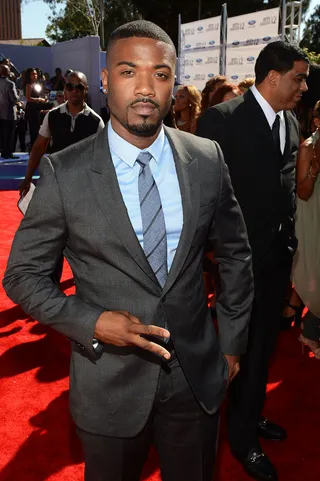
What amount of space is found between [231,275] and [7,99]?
11.8 metres

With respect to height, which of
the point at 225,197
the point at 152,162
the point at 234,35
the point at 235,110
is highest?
the point at 234,35

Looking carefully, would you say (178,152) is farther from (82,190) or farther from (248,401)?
(248,401)

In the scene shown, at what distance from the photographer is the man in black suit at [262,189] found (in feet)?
8.47

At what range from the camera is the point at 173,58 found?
161 cm

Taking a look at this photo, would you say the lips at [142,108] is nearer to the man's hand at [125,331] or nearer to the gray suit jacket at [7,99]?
the man's hand at [125,331]

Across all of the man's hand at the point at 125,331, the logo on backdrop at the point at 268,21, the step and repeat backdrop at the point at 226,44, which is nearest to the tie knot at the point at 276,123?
the man's hand at the point at 125,331

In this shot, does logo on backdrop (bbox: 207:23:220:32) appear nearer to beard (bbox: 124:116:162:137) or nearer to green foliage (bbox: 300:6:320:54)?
beard (bbox: 124:116:162:137)

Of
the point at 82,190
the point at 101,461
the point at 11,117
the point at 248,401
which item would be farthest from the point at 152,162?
the point at 11,117

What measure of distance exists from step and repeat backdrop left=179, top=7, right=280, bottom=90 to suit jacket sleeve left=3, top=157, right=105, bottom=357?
1148cm

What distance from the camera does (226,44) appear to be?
13727 mm

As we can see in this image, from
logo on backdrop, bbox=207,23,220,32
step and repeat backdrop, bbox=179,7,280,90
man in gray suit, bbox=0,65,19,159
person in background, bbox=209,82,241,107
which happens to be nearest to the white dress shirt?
person in background, bbox=209,82,241,107

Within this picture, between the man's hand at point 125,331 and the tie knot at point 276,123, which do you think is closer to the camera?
the man's hand at point 125,331

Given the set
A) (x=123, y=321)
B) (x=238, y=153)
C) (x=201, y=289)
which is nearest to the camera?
(x=123, y=321)

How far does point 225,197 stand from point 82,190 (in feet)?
1.65
